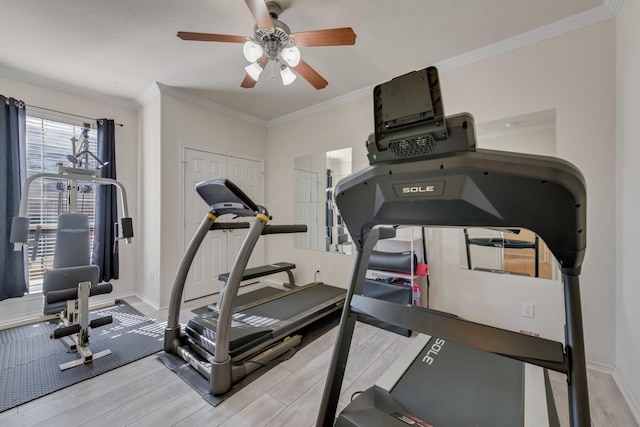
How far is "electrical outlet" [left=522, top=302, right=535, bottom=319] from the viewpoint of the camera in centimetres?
221

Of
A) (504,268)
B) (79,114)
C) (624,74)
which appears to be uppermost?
(79,114)

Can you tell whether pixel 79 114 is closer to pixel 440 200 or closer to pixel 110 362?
pixel 110 362

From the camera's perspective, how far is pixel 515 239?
2363 millimetres

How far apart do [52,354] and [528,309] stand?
12.9 ft

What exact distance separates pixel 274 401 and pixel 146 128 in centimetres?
355

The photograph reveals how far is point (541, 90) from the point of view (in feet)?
7.20

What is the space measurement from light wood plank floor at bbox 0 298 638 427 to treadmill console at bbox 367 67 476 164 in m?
1.54

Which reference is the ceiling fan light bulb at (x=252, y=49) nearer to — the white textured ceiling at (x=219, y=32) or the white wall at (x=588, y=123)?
the white textured ceiling at (x=219, y=32)

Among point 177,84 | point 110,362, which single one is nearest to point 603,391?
point 110,362

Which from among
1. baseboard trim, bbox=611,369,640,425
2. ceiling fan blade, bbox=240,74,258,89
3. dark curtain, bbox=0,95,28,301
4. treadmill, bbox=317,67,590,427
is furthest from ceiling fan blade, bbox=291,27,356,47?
dark curtain, bbox=0,95,28,301

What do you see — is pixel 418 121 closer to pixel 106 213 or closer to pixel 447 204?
pixel 447 204

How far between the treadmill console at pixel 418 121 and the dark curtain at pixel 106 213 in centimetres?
364

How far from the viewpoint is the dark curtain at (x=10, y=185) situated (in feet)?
8.54

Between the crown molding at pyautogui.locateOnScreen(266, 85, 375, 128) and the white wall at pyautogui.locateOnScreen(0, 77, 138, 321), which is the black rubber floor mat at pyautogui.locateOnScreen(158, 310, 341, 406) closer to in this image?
the white wall at pyautogui.locateOnScreen(0, 77, 138, 321)
